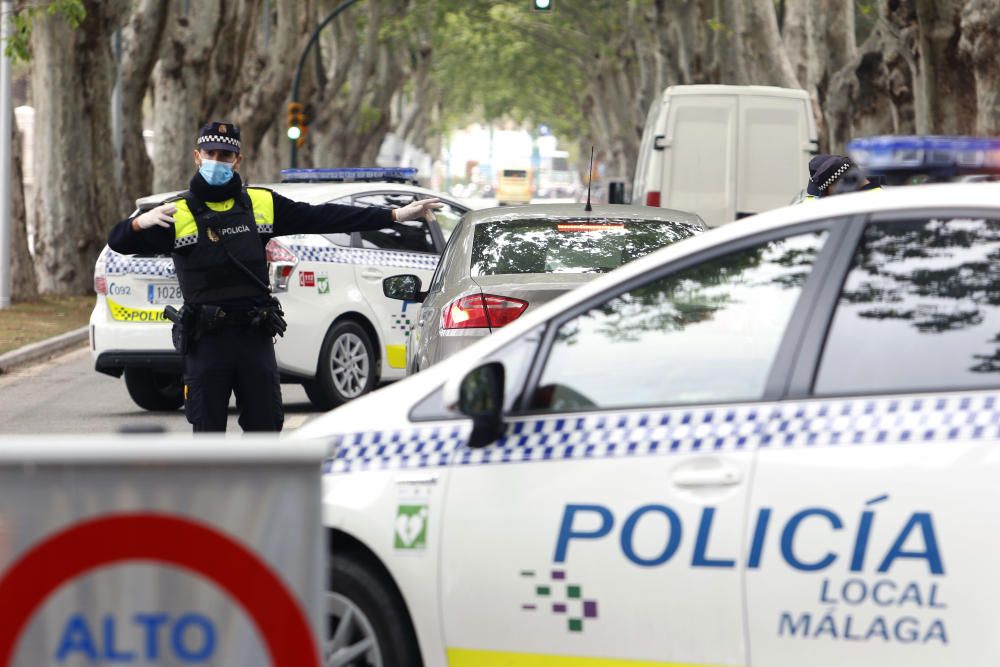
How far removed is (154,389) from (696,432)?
8.86m

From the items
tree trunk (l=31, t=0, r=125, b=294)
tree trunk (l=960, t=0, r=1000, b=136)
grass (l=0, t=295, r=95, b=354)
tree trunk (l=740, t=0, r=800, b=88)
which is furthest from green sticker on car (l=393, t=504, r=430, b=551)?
tree trunk (l=740, t=0, r=800, b=88)

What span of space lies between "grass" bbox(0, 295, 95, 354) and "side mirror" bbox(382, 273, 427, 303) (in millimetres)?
8375

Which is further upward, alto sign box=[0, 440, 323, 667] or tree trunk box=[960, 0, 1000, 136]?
tree trunk box=[960, 0, 1000, 136]

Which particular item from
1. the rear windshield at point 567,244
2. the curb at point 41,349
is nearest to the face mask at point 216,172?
the rear windshield at point 567,244

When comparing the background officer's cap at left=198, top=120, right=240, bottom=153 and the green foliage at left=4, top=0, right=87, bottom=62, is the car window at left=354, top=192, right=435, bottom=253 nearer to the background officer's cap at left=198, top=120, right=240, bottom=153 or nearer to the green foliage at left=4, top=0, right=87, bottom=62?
the background officer's cap at left=198, top=120, right=240, bottom=153

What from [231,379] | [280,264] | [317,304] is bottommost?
[317,304]

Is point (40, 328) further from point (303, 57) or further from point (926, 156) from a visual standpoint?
point (303, 57)

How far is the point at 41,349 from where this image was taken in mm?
17375

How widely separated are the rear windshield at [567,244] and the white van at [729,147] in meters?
11.5

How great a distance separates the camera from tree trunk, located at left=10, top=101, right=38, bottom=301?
2295 centimetres

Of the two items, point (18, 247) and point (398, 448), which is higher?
point (398, 448)

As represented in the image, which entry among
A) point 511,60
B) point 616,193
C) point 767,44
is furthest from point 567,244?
point 511,60

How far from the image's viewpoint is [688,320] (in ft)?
15.0

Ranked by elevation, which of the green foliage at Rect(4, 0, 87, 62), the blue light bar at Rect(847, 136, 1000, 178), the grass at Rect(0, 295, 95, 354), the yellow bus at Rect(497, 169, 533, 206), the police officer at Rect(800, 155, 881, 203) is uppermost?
the green foliage at Rect(4, 0, 87, 62)
